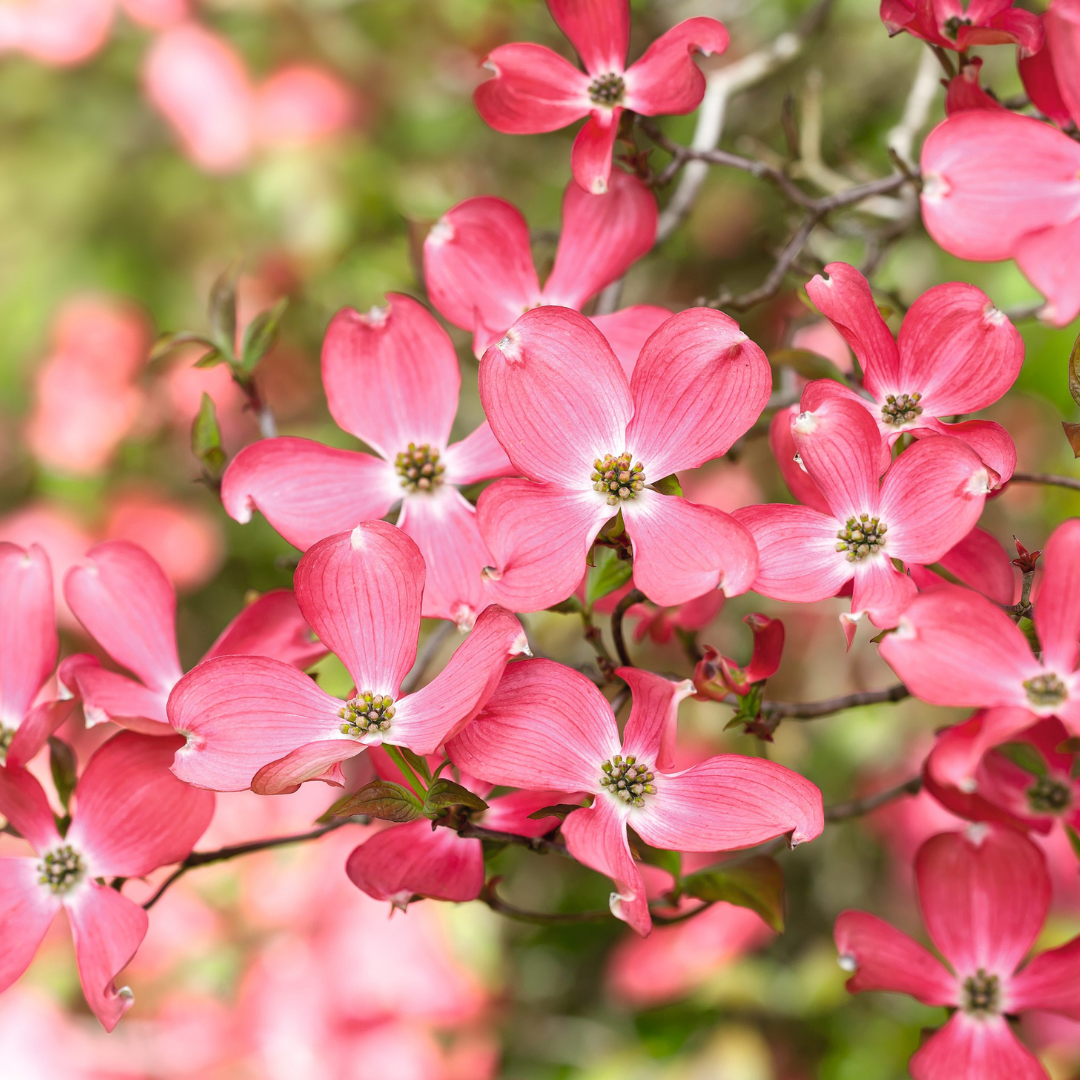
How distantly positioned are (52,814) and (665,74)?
530mm

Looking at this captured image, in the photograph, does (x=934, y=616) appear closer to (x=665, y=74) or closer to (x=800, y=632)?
(x=665, y=74)

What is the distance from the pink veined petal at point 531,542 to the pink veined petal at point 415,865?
145 mm

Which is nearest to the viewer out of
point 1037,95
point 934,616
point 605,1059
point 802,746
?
point 934,616

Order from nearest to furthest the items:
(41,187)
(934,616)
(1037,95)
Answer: (934,616) < (1037,95) < (41,187)

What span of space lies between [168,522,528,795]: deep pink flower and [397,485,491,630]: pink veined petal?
0.13ft

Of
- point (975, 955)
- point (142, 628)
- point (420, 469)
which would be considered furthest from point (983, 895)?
point (142, 628)

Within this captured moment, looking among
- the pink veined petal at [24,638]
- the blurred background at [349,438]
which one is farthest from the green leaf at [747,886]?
the blurred background at [349,438]

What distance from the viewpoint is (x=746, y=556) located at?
18.3 inches

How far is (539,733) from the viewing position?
0.49 meters

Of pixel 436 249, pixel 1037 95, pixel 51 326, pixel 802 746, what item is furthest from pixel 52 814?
pixel 51 326

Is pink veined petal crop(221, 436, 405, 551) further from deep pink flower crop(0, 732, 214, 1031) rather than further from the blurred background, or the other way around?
the blurred background

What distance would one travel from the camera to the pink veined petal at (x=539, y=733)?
1.56 feet

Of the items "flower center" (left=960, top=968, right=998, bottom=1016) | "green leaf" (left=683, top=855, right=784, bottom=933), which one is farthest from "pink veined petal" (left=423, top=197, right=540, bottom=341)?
"flower center" (left=960, top=968, right=998, bottom=1016)

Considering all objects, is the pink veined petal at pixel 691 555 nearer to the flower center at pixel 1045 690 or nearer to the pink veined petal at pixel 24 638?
the flower center at pixel 1045 690
